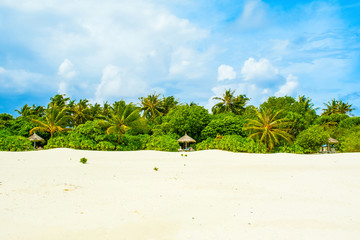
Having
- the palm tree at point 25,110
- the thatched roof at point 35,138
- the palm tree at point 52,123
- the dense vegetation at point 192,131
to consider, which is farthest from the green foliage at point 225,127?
the palm tree at point 25,110

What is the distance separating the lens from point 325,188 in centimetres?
646

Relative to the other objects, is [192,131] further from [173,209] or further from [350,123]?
[173,209]

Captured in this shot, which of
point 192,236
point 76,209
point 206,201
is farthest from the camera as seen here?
point 206,201

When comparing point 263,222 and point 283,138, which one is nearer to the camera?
point 263,222

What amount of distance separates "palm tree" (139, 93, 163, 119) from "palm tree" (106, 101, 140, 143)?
1557 centimetres

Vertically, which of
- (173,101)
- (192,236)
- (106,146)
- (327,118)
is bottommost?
(192,236)

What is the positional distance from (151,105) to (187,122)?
14.2 m

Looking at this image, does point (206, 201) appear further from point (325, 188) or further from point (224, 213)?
point (325, 188)

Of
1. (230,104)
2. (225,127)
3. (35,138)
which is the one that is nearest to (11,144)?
(35,138)

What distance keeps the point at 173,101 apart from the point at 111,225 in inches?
1599

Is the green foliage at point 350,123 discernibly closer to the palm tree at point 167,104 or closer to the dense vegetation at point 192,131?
the dense vegetation at point 192,131

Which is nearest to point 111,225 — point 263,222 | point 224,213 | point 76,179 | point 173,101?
point 224,213

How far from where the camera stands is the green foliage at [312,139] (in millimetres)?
21406

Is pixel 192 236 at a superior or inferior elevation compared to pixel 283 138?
inferior
